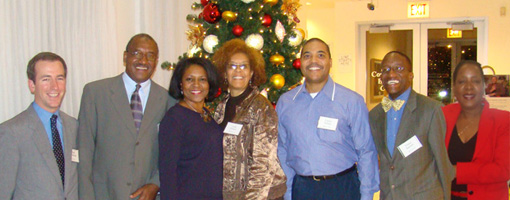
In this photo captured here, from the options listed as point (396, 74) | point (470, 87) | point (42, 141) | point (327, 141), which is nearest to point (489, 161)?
point (470, 87)

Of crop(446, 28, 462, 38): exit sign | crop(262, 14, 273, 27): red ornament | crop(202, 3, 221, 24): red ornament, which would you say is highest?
crop(446, 28, 462, 38): exit sign

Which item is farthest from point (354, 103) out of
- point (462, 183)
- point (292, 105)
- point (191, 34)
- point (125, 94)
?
point (191, 34)

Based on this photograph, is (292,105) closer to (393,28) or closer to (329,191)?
(329,191)

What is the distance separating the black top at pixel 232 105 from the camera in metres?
2.52

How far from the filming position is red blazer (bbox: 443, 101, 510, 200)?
2471 millimetres

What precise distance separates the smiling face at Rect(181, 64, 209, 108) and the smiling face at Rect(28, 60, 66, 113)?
684 millimetres

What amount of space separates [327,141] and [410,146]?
0.49m

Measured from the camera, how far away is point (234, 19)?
3.66 metres

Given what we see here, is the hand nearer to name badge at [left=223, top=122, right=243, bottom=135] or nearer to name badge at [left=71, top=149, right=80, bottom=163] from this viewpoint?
name badge at [left=71, top=149, right=80, bottom=163]

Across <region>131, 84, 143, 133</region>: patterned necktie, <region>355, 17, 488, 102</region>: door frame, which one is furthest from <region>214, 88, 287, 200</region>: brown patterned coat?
<region>355, 17, 488, 102</region>: door frame

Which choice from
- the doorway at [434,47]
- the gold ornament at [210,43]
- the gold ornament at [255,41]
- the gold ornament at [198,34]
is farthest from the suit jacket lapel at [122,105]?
the doorway at [434,47]

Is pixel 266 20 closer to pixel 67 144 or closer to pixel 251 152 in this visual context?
pixel 251 152

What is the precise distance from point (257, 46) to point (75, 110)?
1.64m

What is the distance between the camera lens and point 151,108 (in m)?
2.50
